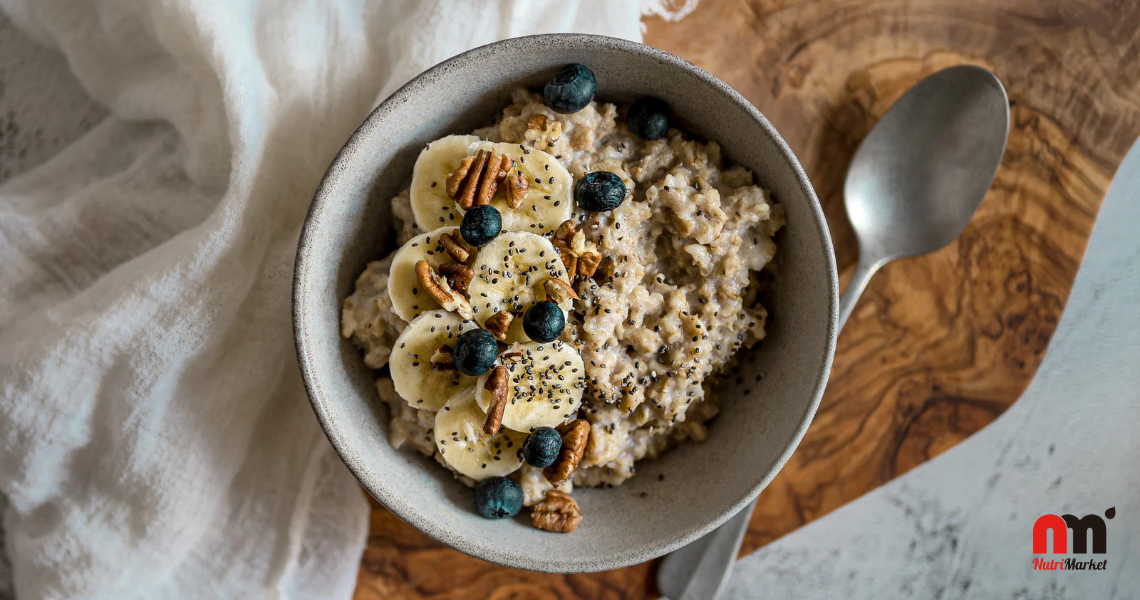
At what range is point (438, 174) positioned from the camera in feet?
5.36

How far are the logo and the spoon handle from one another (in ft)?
3.36

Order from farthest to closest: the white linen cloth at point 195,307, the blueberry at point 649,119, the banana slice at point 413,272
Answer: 1. the white linen cloth at point 195,307
2. the blueberry at point 649,119
3. the banana slice at point 413,272

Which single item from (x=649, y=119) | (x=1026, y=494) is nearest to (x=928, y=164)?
(x=649, y=119)

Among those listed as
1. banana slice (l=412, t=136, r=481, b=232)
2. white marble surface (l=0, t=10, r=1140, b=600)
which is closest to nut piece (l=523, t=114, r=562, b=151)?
banana slice (l=412, t=136, r=481, b=232)

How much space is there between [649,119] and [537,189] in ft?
0.97

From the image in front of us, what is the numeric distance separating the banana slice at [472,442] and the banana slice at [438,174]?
370 mm

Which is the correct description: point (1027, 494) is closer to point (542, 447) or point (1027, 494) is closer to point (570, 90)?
point (542, 447)

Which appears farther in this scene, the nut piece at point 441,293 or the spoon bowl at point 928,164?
the spoon bowl at point 928,164

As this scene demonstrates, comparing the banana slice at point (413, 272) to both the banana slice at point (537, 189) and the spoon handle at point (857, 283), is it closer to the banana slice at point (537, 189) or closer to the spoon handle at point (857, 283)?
the banana slice at point (537, 189)

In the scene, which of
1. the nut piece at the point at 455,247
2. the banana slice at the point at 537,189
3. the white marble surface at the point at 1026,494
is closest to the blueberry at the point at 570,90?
the banana slice at the point at 537,189

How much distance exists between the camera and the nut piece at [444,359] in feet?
5.18

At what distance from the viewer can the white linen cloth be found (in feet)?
5.99

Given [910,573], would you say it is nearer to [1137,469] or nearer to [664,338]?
[1137,469]

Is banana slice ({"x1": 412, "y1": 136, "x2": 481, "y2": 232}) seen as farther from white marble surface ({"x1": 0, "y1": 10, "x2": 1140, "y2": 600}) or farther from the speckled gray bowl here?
white marble surface ({"x1": 0, "y1": 10, "x2": 1140, "y2": 600})
